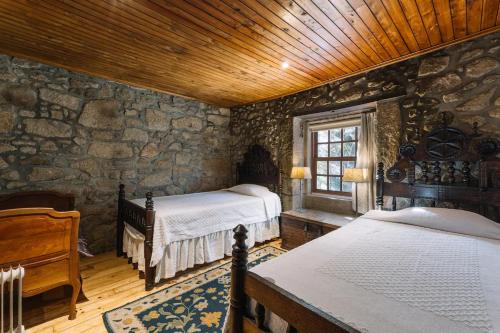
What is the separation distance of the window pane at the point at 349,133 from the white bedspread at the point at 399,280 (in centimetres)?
181

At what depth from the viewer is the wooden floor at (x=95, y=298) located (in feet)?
5.68

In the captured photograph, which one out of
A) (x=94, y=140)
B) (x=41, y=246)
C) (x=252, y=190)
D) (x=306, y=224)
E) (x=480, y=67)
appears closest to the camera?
(x=41, y=246)

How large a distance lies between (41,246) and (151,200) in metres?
0.86

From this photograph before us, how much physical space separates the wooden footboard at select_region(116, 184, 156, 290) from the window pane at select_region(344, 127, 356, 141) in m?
2.66

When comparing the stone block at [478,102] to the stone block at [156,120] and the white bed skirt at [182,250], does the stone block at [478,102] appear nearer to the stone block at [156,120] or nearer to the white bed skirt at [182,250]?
the white bed skirt at [182,250]

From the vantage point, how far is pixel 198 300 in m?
2.03

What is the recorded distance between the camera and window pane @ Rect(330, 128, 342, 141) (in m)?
3.33

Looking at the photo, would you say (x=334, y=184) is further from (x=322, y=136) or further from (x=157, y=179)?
(x=157, y=179)

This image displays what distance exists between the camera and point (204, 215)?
2670 mm

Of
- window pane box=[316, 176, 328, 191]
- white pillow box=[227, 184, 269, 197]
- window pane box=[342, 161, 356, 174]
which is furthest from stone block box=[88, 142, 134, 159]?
window pane box=[342, 161, 356, 174]

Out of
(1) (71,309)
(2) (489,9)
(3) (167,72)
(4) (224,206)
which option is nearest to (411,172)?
(2) (489,9)

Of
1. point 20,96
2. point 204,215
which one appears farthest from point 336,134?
point 20,96

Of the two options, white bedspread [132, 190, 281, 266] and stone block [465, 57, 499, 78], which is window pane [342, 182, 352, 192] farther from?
stone block [465, 57, 499, 78]

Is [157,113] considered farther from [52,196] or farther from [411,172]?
[411,172]
